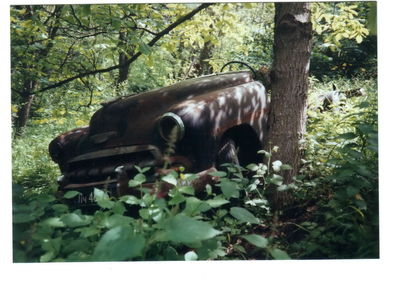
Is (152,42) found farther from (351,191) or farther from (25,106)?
(351,191)

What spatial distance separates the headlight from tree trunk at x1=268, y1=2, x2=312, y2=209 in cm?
70

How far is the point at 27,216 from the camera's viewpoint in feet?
6.47

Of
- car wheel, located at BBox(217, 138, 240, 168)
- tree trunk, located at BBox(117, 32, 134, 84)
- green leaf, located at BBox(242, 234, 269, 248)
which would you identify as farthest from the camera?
tree trunk, located at BBox(117, 32, 134, 84)

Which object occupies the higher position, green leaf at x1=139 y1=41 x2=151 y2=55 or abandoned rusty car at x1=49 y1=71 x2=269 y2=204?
green leaf at x1=139 y1=41 x2=151 y2=55

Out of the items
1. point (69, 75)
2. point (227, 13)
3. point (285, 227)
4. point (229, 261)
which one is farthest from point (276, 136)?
point (69, 75)

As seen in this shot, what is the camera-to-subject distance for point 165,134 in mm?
2555

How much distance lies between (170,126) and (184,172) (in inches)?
13.7

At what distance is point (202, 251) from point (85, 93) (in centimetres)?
251

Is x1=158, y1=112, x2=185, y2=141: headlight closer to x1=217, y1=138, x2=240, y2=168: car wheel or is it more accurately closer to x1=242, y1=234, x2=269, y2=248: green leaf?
x1=217, y1=138, x2=240, y2=168: car wheel

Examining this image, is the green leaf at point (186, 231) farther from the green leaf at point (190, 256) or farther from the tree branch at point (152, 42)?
the tree branch at point (152, 42)

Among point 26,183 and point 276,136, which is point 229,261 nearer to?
point 276,136

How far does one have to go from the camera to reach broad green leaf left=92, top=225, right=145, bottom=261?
4.68ft

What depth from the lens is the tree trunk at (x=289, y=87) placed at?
8.65ft

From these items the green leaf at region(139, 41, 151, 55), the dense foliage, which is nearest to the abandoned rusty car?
the dense foliage
